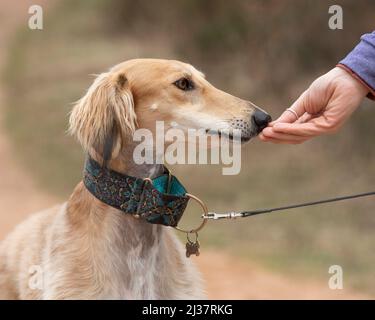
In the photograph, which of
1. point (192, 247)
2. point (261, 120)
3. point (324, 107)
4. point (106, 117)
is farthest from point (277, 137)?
point (106, 117)

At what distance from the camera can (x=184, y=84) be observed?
4203mm

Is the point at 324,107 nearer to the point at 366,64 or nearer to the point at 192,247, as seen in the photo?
the point at 366,64

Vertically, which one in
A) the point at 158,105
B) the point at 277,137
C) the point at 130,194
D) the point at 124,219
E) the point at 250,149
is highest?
the point at 250,149

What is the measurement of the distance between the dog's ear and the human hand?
2.34 feet

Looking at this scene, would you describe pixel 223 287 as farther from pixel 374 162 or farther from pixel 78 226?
pixel 78 226

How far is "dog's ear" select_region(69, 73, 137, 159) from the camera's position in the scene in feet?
13.0

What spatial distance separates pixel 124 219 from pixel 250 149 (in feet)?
29.4

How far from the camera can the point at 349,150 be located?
11.7 metres

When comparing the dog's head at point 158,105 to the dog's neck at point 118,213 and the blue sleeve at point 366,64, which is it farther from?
the blue sleeve at point 366,64

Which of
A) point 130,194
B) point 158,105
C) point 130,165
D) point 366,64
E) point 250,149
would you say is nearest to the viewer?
point 366,64

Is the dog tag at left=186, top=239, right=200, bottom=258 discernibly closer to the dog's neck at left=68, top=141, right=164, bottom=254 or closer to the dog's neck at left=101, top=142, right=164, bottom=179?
the dog's neck at left=68, top=141, right=164, bottom=254

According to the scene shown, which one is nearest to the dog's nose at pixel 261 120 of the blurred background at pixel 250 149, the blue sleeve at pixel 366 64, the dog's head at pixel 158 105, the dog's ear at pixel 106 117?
the dog's head at pixel 158 105

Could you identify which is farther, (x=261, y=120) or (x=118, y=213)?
(x=261, y=120)

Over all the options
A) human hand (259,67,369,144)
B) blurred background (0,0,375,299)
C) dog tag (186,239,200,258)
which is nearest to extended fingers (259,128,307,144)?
human hand (259,67,369,144)
